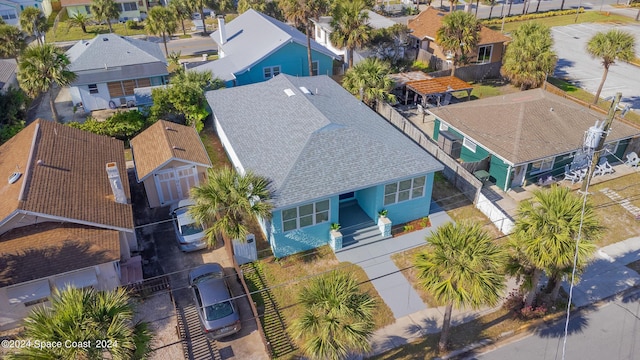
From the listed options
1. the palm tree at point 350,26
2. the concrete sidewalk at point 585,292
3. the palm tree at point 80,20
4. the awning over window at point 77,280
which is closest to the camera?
the concrete sidewalk at point 585,292

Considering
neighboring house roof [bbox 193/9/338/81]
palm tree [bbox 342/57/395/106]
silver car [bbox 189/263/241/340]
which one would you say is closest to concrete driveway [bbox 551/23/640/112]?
palm tree [bbox 342/57/395/106]

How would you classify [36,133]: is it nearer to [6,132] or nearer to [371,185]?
[6,132]

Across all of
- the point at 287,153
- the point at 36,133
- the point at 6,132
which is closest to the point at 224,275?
the point at 287,153

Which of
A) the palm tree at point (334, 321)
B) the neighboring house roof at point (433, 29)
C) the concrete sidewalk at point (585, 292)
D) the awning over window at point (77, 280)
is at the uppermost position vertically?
the neighboring house roof at point (433, 29)

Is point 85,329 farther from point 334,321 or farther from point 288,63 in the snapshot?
point 288,63

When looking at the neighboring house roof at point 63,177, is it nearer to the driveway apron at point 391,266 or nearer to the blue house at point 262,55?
the driveway apron at point 391,266

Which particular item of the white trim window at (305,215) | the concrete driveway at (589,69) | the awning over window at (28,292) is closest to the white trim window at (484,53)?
the concrete driveway at (589,69)

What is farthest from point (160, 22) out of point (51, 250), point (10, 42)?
point (51, 250)
